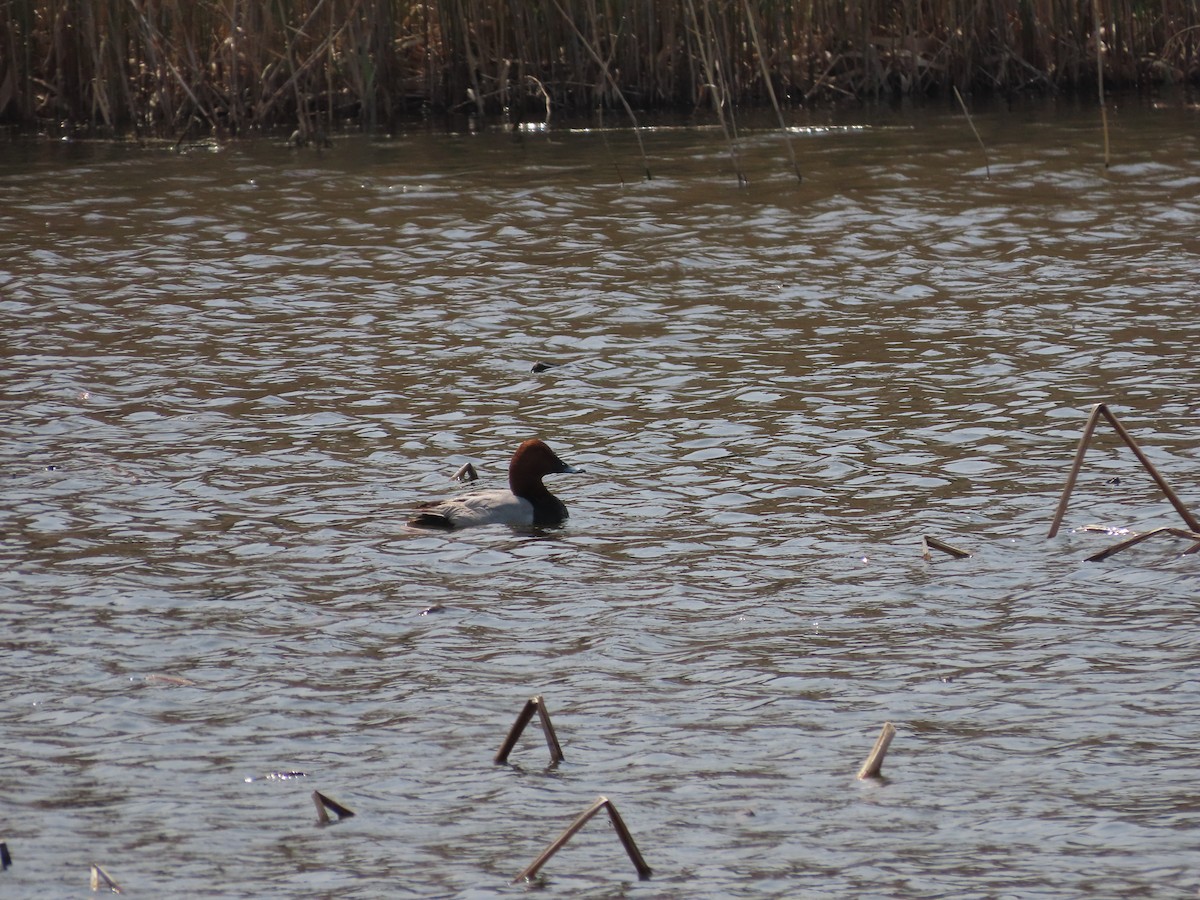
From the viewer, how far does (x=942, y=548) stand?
19.6 ft

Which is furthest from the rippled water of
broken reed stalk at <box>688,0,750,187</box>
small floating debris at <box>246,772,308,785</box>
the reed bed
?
the reed bed

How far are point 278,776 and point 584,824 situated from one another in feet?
3.53

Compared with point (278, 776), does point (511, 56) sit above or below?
above

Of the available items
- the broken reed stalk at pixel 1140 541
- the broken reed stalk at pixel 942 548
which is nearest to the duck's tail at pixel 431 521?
the broken reed stalk at pixel 942 548

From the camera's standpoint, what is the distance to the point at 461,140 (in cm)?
1617

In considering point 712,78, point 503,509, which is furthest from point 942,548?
point 712,78

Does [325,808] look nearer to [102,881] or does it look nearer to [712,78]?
[102,881]

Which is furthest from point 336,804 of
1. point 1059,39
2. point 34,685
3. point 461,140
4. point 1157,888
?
point 1059,39

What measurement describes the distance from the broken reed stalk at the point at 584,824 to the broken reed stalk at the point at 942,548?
2.47 metres

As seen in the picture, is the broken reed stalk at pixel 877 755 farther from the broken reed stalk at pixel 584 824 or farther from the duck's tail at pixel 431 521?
the duck's tail at pixel 431 521

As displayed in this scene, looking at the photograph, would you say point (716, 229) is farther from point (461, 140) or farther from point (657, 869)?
point (657, 869)

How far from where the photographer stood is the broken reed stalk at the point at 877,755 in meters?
4.21

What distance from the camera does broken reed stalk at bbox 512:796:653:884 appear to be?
3537 mm

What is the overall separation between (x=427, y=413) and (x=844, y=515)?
101 inches
